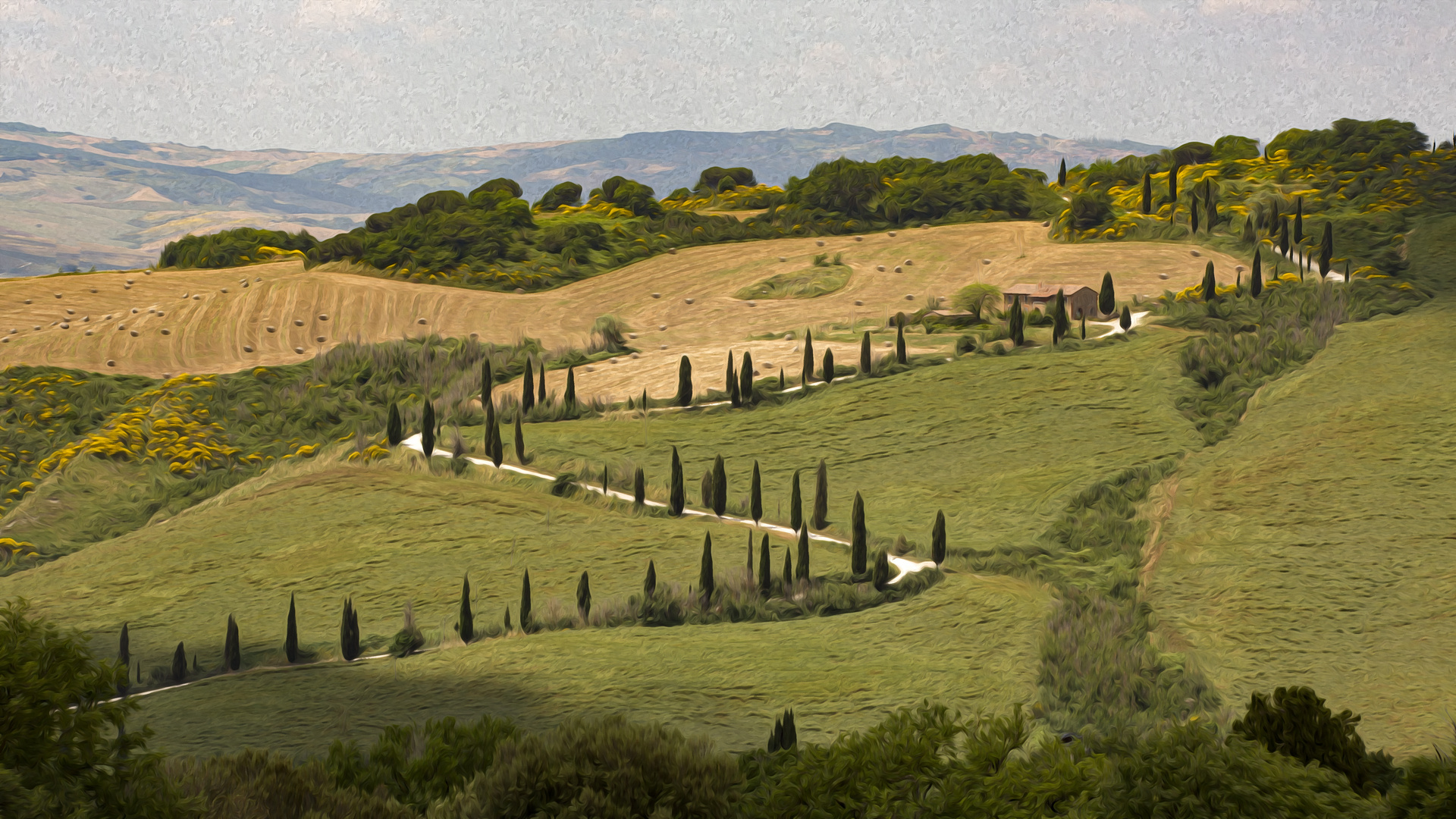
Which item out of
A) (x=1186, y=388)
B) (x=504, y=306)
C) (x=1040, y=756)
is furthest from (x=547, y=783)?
(x=504, y=306)

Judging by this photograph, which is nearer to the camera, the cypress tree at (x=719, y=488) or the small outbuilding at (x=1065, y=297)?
the cypress tree at (x=719, y=488)

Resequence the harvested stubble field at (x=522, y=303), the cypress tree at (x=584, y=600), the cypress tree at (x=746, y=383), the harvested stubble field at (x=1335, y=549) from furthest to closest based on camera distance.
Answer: the harvested stubble field at (x=522, y=303), the cypress tree at (x=746, y=383), the cypress tree at (x=584, y=600), the harvested stubble field at (x=1335, y=549)

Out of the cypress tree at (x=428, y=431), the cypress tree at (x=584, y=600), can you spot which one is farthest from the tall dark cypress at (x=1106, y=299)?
the cypress tree at (x=584, y=600)

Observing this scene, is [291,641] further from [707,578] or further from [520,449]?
[520,449]

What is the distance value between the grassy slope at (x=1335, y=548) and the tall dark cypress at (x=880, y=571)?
9.33m

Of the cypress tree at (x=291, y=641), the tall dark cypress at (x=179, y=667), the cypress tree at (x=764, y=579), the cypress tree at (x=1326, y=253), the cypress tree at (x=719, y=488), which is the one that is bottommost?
the tall dark cypress at (x=179, y=667)

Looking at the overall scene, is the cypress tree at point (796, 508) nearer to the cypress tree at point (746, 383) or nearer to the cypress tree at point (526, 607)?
the cypress tree at point (526, 607)

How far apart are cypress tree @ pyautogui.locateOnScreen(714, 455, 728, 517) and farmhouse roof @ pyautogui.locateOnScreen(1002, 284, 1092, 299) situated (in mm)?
34089

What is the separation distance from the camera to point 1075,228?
10494cm

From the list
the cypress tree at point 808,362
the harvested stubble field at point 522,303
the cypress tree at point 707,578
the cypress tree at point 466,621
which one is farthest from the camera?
the harvested stubble field at point 522,303

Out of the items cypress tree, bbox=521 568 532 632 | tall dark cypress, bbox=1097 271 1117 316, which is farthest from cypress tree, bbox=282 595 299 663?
tall dark cypress, bbox=1097 271 1117 316

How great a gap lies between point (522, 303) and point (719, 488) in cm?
4903

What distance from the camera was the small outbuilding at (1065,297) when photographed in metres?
81.5

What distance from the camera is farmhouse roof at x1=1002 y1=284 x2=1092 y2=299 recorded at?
271ft
